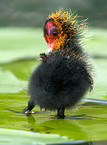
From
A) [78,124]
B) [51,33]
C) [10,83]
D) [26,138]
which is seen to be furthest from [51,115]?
[10,83]

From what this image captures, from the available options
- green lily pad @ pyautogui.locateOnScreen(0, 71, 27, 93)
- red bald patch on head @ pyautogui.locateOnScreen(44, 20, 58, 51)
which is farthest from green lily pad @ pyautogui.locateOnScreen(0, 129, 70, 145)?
green lily pad @ pyautogui.locateOnScreen(0, 71, 27, 93)

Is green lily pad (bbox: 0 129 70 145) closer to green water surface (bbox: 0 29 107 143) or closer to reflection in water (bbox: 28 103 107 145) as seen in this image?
green water surface (bbox: 0 29 107 143)

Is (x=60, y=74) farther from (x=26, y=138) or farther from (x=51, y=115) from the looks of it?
(x=26, y=138)

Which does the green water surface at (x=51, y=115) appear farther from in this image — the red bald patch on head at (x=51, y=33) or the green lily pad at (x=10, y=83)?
the red bald patch on head at (x=51, y=33)

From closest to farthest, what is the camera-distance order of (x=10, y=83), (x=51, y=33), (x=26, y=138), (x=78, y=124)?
(x=26, y=138)
(x=78, y=124)
(x=51, y=33)
(x=10, y=83)

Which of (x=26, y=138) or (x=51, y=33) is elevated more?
(x=51, y=33)

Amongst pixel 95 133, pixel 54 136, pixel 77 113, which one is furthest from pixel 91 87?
pixel 54 136

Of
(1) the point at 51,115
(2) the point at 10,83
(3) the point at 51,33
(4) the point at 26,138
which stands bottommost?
(4) the point at 26,138
